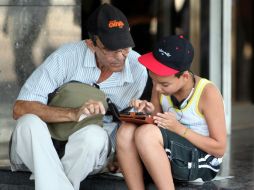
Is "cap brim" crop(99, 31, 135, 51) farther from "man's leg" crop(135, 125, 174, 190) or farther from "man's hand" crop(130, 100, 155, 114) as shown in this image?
"man's leg" crop(135, 125, 174, 190)

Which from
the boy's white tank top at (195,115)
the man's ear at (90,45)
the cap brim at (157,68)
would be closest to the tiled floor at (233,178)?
the boy's white tank top at (195,115)

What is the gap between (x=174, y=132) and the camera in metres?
4.61

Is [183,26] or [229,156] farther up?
[183,26]

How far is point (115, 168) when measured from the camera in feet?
16.8

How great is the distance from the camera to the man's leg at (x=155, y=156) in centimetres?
447

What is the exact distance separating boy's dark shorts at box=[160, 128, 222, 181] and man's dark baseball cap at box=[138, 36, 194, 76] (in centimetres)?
36

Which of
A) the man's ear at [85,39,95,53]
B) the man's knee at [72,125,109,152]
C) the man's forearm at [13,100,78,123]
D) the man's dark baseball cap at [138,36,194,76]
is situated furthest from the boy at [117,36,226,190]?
the man's ear at [85,39,95,53]

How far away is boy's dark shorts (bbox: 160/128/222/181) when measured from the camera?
15.0 feet

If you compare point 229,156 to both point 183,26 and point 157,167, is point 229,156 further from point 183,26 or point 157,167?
point 183,26

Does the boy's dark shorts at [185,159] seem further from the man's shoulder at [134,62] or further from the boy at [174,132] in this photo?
the man's shoulder at [134,62]

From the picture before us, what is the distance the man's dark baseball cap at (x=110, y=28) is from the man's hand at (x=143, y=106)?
378 mm

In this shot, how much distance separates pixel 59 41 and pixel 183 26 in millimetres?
2588

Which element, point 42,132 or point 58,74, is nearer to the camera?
point 42,132

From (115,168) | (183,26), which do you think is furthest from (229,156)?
(183,26)
